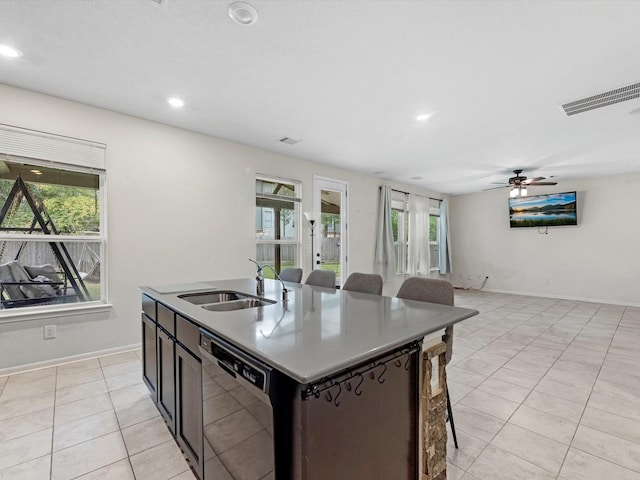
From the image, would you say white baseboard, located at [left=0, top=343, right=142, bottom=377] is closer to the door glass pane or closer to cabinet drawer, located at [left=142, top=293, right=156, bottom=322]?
cabinet drawer, located at [left=142, top=293, right=156, bottom=322]

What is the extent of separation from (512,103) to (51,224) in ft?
15.6

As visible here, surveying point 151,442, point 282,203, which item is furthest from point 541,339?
point 151,442

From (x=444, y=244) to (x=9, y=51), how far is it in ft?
27.3

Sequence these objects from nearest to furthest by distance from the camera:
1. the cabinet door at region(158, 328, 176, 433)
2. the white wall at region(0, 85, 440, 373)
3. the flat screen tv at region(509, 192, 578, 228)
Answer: the cabinet door at region(158, 328, 176, 433), the white wall at region(0, 85, 440, 373), the flat screen tv at region(509, 192, 578, 228)

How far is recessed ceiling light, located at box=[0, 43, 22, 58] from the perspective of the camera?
218 centimetres

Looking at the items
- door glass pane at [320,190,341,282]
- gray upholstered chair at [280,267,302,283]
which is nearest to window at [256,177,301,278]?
door glass pane at [320,190,341,282]

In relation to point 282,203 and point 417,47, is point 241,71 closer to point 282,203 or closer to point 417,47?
point 417,47

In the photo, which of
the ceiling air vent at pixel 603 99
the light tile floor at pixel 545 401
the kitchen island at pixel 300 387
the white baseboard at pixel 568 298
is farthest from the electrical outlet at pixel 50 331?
the white baseboard at pixel 568 298

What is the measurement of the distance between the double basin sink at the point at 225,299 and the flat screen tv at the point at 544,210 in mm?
7312

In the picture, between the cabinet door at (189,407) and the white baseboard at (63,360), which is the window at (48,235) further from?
the cabinet door at (189,407)

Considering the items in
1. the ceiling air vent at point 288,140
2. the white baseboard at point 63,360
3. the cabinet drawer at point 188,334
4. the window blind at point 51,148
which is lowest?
the white baseboard at point 63,360

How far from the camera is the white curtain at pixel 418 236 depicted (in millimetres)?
7141

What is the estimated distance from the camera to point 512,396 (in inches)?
95.5

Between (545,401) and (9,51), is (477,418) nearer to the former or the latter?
(545,401)
